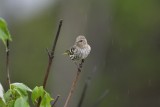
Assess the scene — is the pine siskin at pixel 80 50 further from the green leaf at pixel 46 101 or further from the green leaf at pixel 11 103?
the green leaf at pixel 11 103

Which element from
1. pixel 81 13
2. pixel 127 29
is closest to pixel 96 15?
pixel 81 13

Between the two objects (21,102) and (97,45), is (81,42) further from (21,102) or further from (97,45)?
(97,45)

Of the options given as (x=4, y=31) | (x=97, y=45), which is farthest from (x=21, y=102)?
(x=97, y=45)

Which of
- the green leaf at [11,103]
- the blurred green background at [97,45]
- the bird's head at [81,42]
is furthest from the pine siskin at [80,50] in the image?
the blurred green background at [97,45]

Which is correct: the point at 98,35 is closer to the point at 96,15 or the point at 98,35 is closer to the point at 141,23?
the point at 96,15

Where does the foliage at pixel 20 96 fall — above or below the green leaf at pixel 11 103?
above

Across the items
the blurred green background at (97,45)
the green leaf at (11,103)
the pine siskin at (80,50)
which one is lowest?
the blurred green background at (97,45)

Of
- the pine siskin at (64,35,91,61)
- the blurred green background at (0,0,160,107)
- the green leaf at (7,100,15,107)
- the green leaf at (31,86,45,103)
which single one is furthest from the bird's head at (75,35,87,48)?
the blurred green background at (0,0,160,107)

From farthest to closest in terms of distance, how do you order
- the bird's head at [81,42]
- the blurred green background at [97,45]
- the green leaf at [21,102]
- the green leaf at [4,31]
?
the blurred green background at [97,45]
the bird's head at [81,42]
the green leaf at [4,31]
the green leaf at [21,102]
